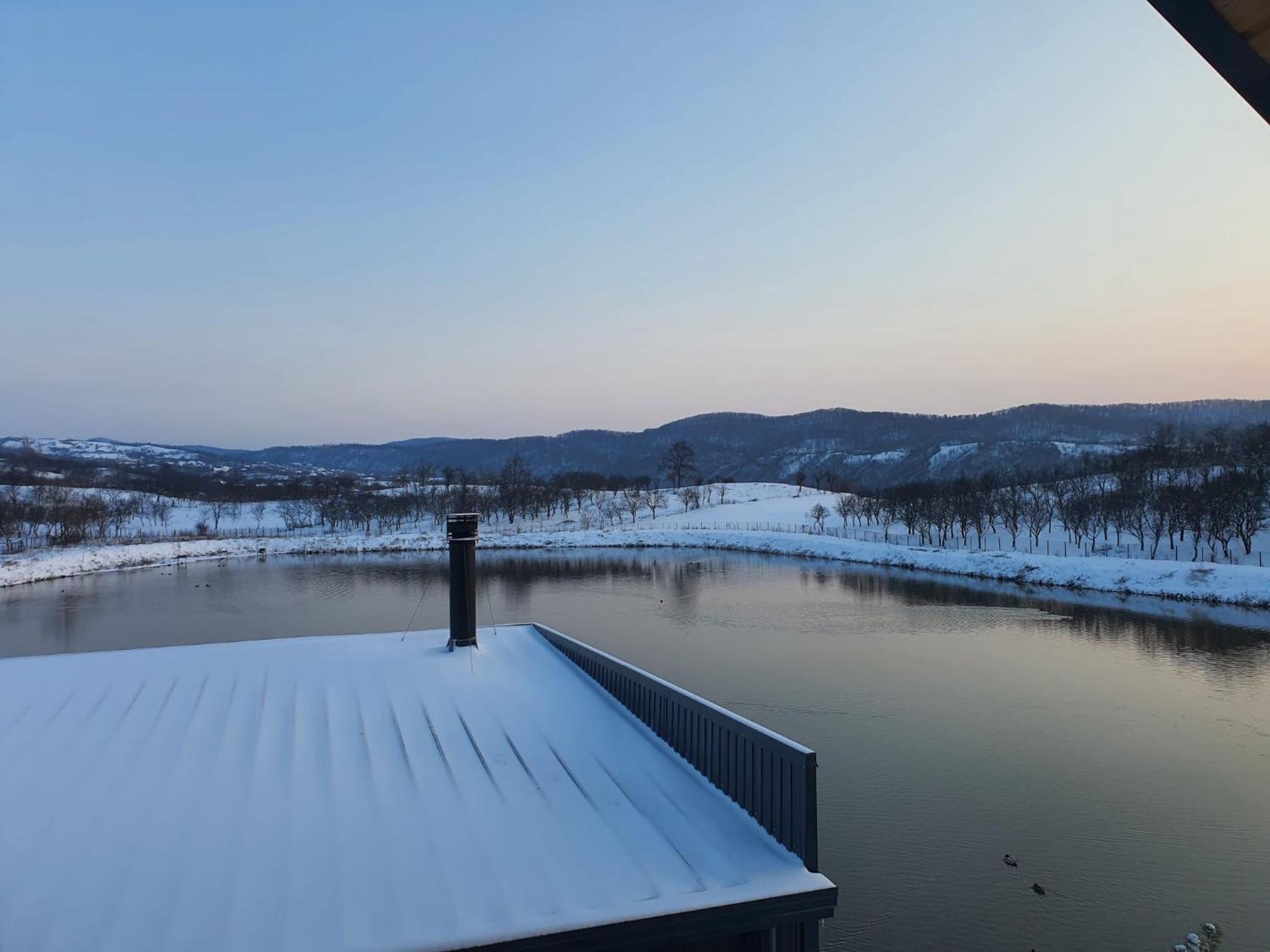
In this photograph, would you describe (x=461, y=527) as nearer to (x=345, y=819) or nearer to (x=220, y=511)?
(x=345, y=819)

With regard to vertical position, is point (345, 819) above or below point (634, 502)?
below

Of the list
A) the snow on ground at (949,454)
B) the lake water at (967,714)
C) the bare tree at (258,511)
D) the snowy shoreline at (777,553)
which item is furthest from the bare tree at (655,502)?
the snow on ground at (949,454)

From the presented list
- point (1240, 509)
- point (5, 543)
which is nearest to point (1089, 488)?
point (1240, 509)

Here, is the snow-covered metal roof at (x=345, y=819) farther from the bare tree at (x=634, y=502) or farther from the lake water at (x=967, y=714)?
the bare tree at (x=634, y=502)

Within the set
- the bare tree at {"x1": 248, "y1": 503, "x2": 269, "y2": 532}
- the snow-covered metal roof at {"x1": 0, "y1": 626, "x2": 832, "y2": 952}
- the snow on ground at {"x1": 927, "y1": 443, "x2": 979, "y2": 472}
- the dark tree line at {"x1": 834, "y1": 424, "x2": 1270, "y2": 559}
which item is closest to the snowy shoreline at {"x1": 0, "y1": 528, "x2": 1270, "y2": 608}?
the dark tree line at {"x1": 834, "y1": 424, "x2": 1270, "y2": 559}

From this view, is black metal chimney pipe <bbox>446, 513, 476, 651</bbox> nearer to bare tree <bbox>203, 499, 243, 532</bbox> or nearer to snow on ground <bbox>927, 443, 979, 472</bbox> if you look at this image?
bare tree <bbox>203, 499, 243, 532</bbox>

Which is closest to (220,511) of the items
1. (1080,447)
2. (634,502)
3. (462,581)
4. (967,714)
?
(634,502)

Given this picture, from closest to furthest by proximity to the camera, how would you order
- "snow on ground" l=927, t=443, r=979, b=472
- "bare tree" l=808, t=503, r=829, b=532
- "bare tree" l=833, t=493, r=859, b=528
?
1. "bare tree" l=808, t=503, r=829, b=532
2. "bare tree" l=833, t=493, r=859, b=528
3. "snow on ground" l=927, t=443, r=979, b=472
